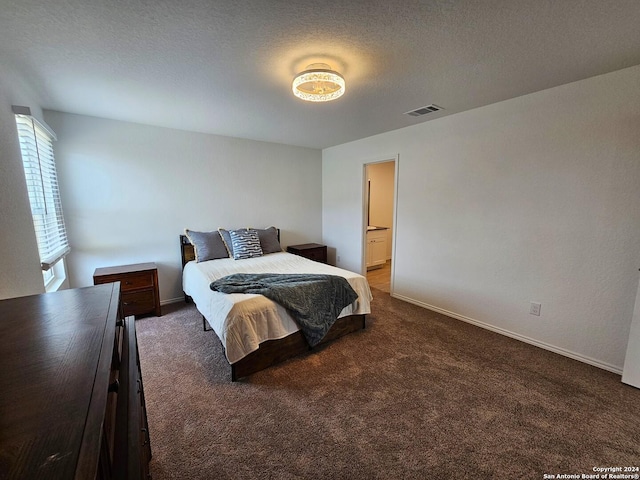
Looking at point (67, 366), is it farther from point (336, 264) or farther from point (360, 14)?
point (336, 264)

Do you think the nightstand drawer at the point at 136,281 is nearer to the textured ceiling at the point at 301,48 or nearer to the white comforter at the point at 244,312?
the white comforter at the point at 244,312

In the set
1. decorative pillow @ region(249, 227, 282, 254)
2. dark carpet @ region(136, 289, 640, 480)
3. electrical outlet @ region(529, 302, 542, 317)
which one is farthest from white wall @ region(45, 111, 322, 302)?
electrical outlet @ region(529, 302, 542, 317)

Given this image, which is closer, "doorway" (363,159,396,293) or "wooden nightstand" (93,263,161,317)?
"wooden nightstand" (93,263,161,317)

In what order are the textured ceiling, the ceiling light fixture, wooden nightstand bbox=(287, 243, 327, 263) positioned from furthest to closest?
wooden nightstand bbox=(287, 243, 327, 263), the ceiling light fixture, the textured ceiling

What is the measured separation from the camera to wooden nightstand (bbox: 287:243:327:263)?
466 centimetres

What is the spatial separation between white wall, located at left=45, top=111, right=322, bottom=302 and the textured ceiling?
61 centimetres

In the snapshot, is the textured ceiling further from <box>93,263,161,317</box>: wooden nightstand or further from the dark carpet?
the dark carpet

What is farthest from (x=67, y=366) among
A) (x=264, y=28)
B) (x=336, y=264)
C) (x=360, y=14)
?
(x=336, y=264)

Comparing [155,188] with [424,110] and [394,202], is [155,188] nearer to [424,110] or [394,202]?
[394,202]

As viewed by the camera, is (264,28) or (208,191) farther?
(208,191)

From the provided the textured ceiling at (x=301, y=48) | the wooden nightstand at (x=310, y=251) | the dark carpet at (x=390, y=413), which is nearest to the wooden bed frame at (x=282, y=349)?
the dark carpet at (x=390, y=413)

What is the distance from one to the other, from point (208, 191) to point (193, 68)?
2.16 m

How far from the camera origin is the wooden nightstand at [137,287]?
3.13 meters

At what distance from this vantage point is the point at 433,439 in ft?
5.40
